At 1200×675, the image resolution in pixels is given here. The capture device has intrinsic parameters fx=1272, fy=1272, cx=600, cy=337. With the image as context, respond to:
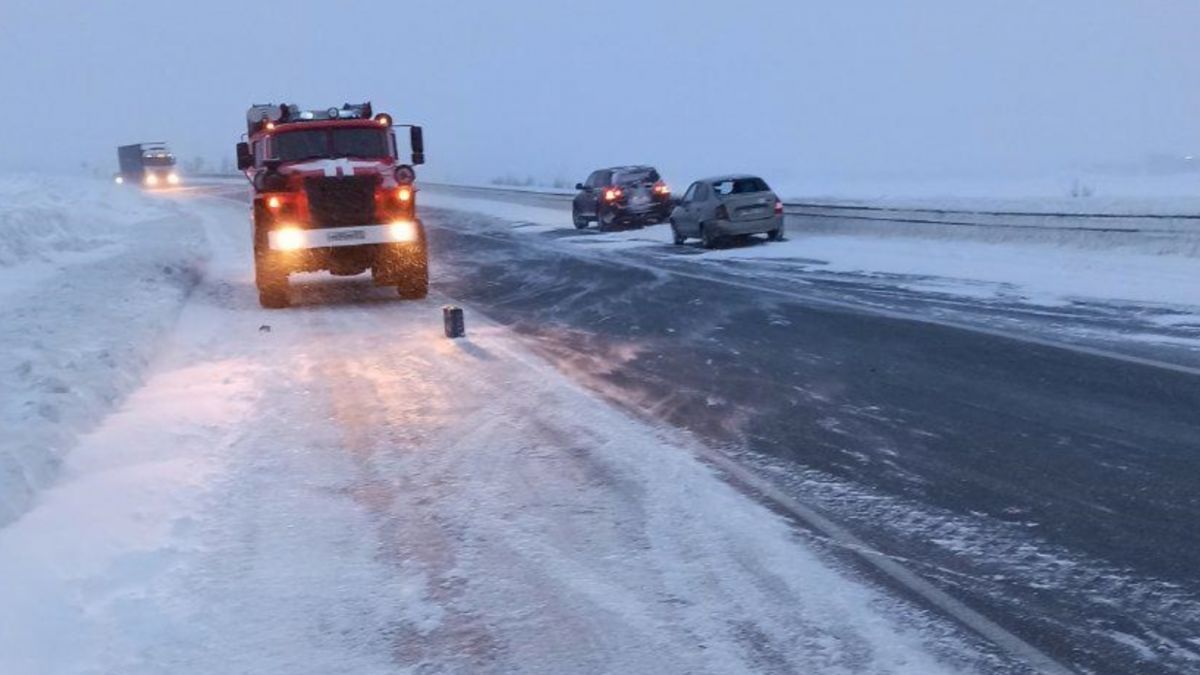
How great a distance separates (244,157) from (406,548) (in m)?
14.0

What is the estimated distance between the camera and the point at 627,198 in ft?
119

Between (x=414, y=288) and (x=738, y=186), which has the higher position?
(x=738, y=186)

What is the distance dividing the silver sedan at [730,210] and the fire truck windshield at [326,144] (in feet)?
34.9

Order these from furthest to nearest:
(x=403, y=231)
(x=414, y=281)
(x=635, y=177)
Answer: (x=635, y=177), (x=414, y=281), (x=403, y=231)

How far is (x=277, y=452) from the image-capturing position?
907cm

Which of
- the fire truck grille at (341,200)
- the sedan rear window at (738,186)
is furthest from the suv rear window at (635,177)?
the fire truck grille at (341,200)

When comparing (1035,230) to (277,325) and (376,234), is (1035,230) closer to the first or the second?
(376,234)

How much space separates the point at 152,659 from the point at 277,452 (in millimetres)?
3846

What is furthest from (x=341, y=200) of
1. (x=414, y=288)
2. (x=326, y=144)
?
(x=414, y=288)

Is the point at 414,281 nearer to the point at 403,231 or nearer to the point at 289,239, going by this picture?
the point at 403,231

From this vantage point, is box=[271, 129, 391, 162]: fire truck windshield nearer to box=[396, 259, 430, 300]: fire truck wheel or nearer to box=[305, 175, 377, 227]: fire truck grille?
box=[305, 175, 377, 227]: fire truck grille

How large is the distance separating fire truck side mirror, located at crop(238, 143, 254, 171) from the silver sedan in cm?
1154

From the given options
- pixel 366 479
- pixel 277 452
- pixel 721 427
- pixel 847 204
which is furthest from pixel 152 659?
pixel 847 204

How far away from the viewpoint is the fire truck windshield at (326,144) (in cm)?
1873
